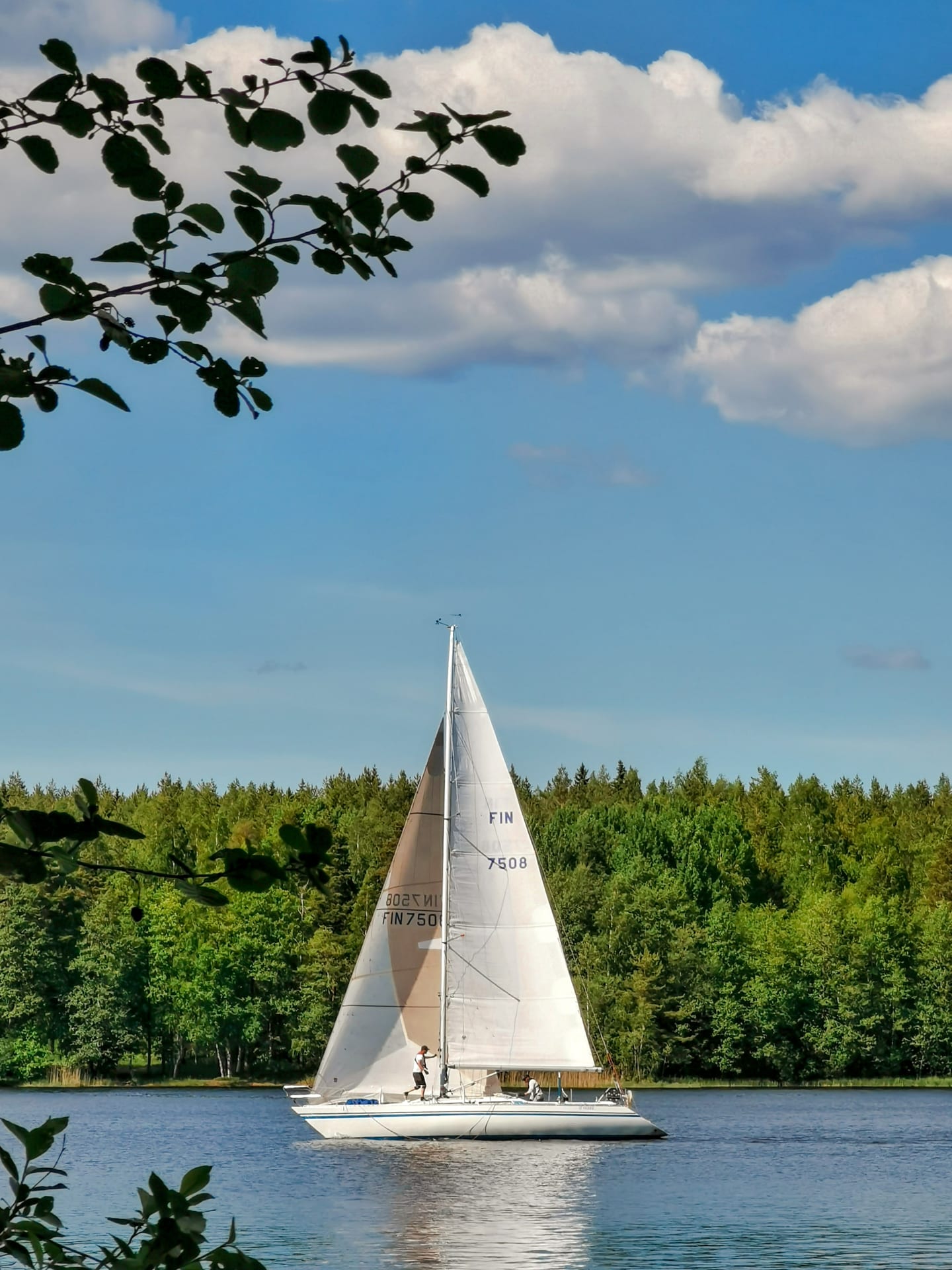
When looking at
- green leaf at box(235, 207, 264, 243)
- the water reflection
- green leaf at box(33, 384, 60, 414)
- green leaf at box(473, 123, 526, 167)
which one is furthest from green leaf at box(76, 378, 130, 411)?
the water reflection

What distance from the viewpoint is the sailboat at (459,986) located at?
50.2 m

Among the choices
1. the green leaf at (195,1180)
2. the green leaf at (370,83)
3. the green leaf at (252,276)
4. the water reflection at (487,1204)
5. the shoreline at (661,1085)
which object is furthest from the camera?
the shoreline at (661,1085)

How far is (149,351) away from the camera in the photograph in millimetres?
3709

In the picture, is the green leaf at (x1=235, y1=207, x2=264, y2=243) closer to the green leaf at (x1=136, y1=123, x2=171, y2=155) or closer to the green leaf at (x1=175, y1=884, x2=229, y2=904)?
the green leaf at (x1=136, y1=123, x2=171, y2=155)

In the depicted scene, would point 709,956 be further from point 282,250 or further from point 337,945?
point 282,250

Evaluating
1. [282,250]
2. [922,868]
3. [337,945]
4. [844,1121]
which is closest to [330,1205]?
[844,1121]

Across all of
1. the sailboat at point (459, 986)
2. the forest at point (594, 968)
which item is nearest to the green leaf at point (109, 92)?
the sailboat at point (459, 986)

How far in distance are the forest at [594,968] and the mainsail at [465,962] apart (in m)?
40.4

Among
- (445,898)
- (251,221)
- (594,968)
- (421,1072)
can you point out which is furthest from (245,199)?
(594,968)

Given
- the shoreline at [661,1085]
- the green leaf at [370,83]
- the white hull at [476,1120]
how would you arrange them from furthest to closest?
the shoreline at [661,1085], the white hull at [476,1120], the green leaf at [370,83]

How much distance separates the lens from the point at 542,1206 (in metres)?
40.7

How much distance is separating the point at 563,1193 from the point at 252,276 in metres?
41.9

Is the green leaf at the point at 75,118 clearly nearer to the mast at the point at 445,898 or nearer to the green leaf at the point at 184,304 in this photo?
the green leaf at the point at 184,304

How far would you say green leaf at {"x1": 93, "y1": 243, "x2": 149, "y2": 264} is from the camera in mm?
3406
